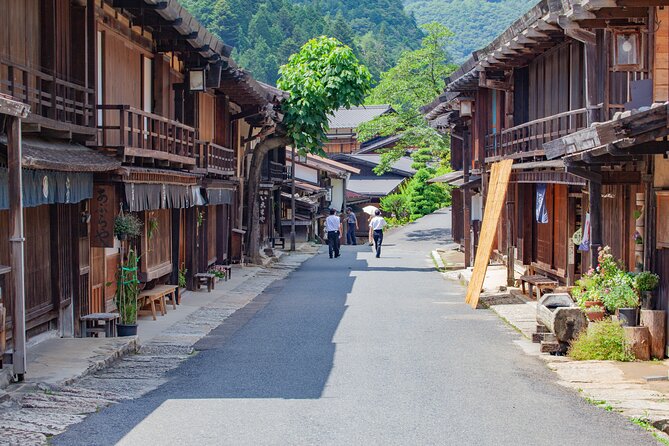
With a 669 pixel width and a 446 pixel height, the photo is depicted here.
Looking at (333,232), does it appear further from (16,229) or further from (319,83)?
(16,229)

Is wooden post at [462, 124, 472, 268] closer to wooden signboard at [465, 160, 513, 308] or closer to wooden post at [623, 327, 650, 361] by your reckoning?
wooden signboard at [465, 160, 513, 308]

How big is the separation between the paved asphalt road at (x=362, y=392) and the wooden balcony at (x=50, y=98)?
392cm

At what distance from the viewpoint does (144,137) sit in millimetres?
18781

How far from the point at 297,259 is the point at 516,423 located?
2907cm

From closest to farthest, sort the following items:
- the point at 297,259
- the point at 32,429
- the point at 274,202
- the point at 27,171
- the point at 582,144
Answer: the point at 32,429 → the point at 27,171 → the point at 582,144 → the point at 297,259 → the point at 274,202

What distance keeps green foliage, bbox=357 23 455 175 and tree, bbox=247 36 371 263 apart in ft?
58.0

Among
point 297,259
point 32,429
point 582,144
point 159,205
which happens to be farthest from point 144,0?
point 297,259

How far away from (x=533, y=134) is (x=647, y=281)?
32.2 feet

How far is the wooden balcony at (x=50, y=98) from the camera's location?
39.6 feet

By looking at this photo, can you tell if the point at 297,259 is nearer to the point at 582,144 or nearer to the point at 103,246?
the point at 103,246

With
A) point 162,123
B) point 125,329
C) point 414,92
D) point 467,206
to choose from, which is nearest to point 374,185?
point 414,92

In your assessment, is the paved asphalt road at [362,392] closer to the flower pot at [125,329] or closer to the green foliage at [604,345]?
the green foliage at [604,345]

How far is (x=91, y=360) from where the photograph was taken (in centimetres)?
1258

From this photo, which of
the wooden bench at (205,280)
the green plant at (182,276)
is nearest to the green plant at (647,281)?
the green plant at (182,276)
